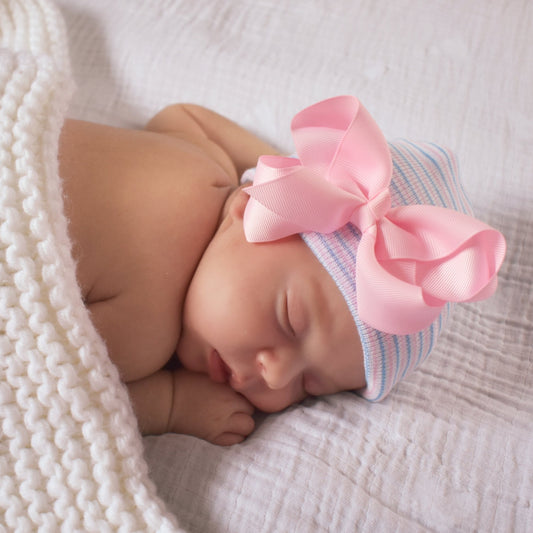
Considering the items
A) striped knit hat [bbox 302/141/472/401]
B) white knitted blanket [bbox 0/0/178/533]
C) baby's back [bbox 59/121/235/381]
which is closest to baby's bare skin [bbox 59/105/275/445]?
baby's back [bbox 59/121/235/381]

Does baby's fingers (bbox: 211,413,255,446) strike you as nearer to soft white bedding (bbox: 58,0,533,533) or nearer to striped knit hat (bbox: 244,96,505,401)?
soft white bedding (bbox: 58,0,533,533)

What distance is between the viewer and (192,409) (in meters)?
1.09

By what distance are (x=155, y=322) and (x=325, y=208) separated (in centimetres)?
34

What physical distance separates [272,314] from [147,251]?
23cm

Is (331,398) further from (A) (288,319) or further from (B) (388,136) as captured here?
(B) (388,136)

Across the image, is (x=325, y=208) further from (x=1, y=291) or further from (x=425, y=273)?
(x=1, y=291)

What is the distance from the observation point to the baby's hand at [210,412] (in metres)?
1.07

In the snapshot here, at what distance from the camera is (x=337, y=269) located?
96 cm

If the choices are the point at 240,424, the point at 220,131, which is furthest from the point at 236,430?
the point at 220,131

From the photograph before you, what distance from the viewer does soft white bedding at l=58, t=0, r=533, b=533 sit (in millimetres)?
909

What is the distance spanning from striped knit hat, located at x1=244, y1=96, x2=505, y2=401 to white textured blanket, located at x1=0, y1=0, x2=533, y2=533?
0.16m

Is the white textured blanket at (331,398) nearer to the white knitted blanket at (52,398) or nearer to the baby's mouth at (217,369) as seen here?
the white knitted blanket at (52,398)

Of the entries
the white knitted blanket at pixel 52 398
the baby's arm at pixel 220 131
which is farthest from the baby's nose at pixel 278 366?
the baby's arm at pixel 220 131

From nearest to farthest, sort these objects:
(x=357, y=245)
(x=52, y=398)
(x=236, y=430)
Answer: (x=52, y=398) < (x=357, y=245) < (x=236, y=430)
